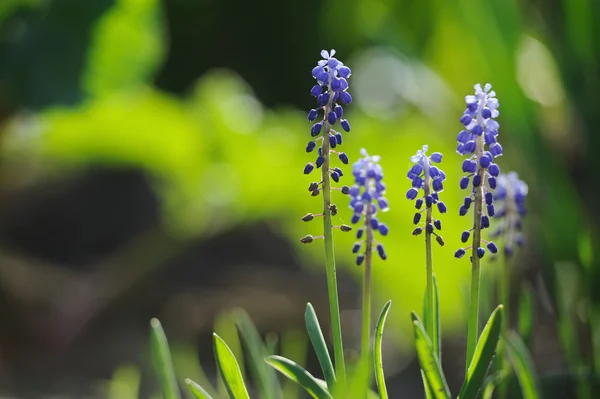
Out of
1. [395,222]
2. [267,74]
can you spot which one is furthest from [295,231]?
[267,74]

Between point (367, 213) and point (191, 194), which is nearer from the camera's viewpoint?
point (367, 213)

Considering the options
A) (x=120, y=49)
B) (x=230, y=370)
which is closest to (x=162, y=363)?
(x=230, y=370)

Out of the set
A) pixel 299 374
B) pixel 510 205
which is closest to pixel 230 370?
pixel 299 374

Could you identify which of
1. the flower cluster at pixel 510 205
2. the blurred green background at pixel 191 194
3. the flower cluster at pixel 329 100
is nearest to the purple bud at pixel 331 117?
the flower cluster at pixel 329 100

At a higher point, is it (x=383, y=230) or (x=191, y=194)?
(x=191, y=194)

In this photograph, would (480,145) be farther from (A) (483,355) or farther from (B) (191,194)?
(B) (191,194)

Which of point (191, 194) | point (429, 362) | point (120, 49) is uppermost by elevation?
point (120, 49)

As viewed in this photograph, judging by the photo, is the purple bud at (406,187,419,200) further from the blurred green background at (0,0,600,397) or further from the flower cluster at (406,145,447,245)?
the blurred green background at (0,0,600,397)
